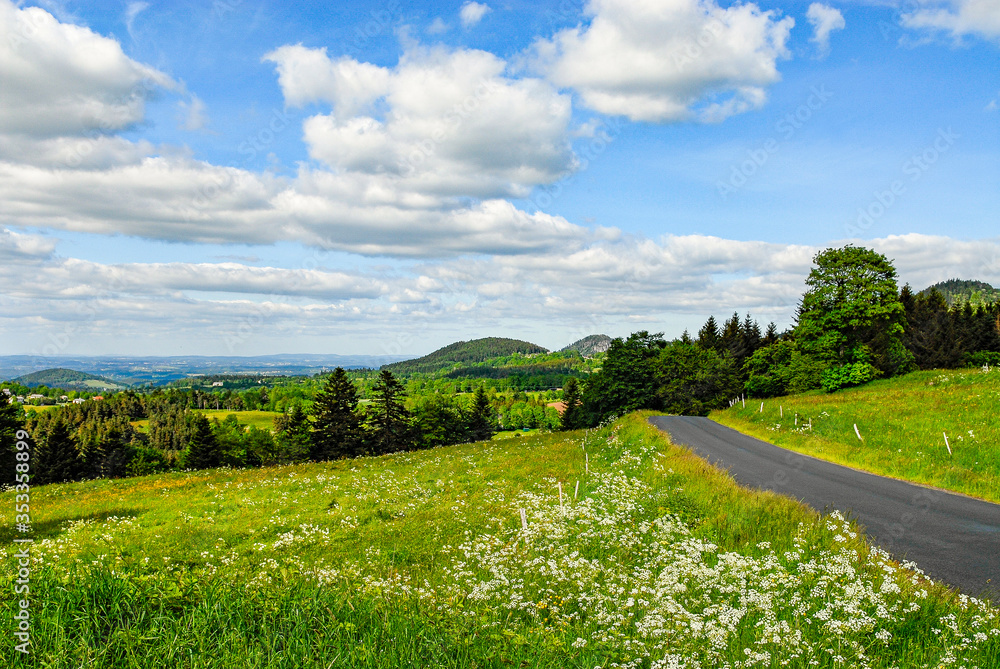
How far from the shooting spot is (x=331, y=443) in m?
75.0

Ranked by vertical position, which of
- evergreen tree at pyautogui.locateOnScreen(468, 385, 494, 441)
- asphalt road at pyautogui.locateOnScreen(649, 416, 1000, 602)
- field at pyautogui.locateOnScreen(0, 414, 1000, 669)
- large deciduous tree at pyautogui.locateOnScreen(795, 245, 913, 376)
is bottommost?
evergreen tree at pyautogui.locateOnScreen(468, 385, 494, 441)

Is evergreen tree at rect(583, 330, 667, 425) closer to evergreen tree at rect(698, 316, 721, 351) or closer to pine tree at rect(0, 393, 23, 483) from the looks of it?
evergreen tree at rect(698, 316, 721, 351)

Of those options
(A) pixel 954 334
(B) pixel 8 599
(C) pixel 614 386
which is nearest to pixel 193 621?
(B) pixel 8 599

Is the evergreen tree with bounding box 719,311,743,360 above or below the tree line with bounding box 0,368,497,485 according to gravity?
above

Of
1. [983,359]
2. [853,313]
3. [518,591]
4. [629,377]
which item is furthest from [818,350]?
[518,591]

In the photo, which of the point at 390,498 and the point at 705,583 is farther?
the point at 390,498

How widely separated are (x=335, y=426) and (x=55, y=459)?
1570 inches

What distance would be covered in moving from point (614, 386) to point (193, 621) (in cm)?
7059

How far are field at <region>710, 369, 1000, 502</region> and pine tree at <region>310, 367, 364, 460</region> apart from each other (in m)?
56.2

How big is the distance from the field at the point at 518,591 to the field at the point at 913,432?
30.8ft

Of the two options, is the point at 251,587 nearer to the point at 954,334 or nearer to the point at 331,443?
the point at 331,443

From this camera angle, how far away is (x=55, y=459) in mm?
72875

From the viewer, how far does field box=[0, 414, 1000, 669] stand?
4875 millimetres

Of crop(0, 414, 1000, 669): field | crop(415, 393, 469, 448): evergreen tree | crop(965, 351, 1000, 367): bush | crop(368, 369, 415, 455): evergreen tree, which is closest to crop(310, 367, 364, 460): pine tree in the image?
crop(368, 369, 415, 455): evergreen tree
